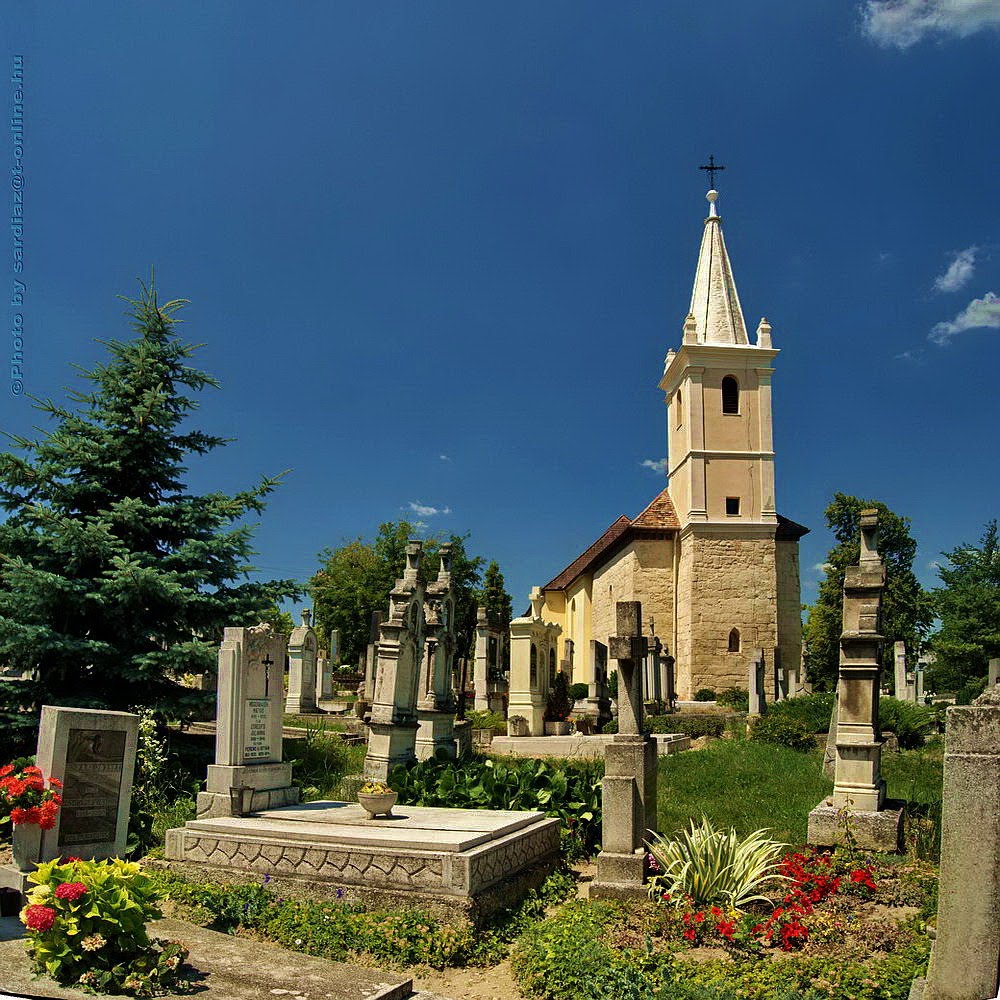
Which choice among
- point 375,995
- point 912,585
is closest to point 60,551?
point 375,995

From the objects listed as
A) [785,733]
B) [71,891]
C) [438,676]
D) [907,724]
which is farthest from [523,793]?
[907,724]

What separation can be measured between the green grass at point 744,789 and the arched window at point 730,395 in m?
22.1

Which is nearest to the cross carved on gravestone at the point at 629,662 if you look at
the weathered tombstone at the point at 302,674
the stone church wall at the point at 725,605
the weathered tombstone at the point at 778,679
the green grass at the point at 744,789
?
the green grass at the point at 744,789

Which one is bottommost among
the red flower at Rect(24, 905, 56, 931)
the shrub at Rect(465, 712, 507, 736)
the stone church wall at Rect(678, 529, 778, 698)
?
the shrub at Rect(465, 712, 507, 736)

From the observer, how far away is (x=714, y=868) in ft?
23.3

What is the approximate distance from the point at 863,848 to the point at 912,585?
39.0 meters

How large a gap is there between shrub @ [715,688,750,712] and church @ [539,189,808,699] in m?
1.02

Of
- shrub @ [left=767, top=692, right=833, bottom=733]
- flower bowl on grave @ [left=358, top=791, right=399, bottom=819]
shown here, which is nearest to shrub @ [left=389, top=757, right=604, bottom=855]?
flower bowl on grave @ [left=358, top=791, right=399, bottom=819]

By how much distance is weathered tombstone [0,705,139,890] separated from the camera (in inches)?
284

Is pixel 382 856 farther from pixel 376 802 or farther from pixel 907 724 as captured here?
pixel 907 724

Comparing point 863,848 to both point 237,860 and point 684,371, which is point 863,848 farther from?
point 684,371

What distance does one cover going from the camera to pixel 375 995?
4.90 meters

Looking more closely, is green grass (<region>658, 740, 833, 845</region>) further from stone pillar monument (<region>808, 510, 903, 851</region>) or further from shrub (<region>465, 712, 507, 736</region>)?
shrub (<region>465, 712, 507, 736</region>)

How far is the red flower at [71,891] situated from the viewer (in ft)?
15.6
